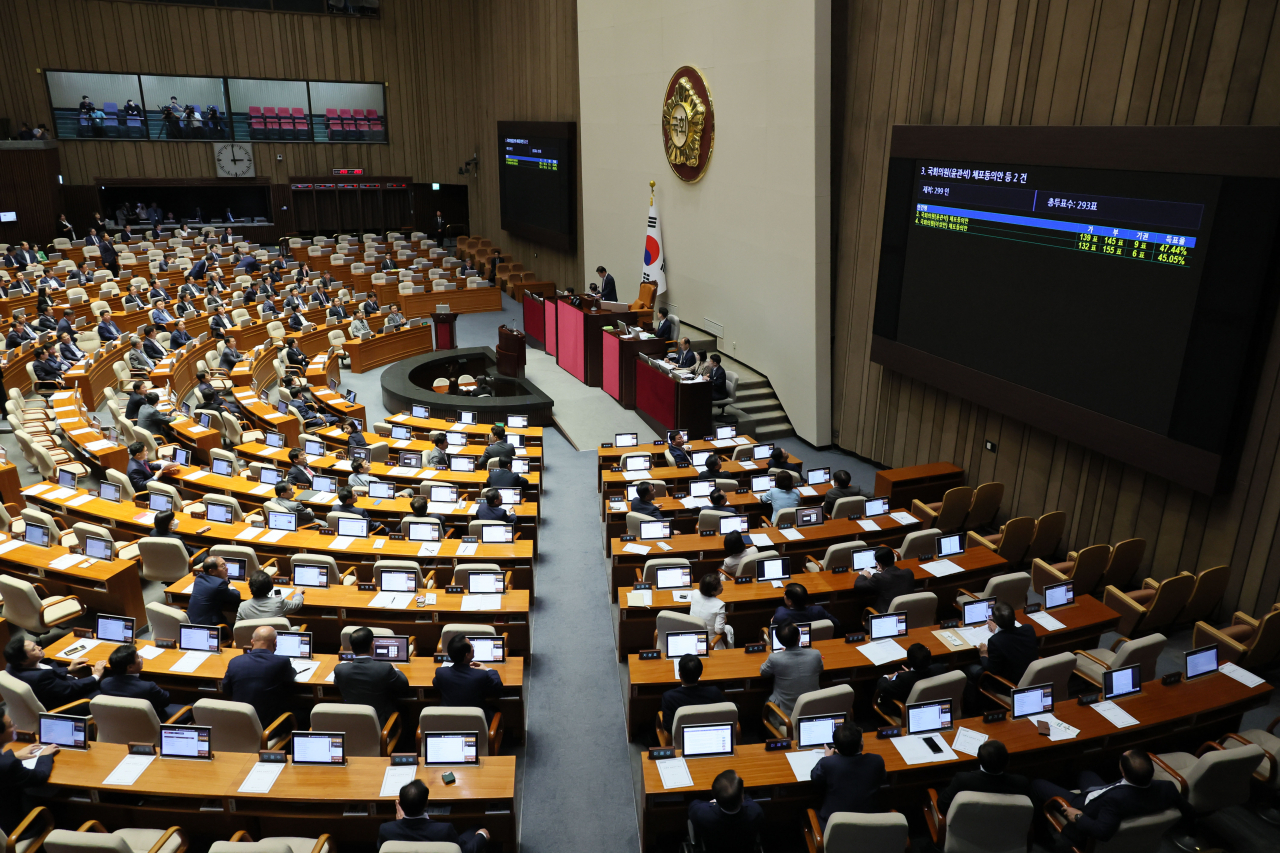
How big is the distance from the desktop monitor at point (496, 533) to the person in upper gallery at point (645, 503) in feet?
4.40

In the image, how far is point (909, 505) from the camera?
10430 millimetres

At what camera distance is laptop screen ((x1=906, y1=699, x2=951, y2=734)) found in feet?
17.5

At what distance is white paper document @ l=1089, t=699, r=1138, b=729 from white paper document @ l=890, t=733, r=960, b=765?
1.16 metres

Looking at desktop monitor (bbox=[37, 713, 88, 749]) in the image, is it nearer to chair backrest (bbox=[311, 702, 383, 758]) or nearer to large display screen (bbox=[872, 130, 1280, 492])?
chair backrest (bbox=[311, 702, 383, 758])

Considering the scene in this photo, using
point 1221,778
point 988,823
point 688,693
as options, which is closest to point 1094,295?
→ point 1221,778

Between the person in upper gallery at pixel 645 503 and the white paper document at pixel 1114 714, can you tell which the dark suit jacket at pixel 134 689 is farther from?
the white paper document at pixel 1114 714

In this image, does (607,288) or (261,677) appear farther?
(607,288)

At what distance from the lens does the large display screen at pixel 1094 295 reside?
712 centimetres

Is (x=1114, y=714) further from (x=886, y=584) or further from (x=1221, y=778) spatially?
(x=886, y=584)

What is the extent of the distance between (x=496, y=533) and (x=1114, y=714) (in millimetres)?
5305

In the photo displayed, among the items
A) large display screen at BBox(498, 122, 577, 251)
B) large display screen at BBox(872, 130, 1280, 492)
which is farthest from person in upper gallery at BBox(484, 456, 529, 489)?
large display screen at BBox(498, 122, 577, 251)

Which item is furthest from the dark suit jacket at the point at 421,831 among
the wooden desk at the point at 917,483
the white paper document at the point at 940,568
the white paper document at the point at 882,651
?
the wooden desk at the point at 917,483

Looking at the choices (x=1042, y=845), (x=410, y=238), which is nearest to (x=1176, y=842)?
(x=1042, y=845)

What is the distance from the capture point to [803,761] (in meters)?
5.09
